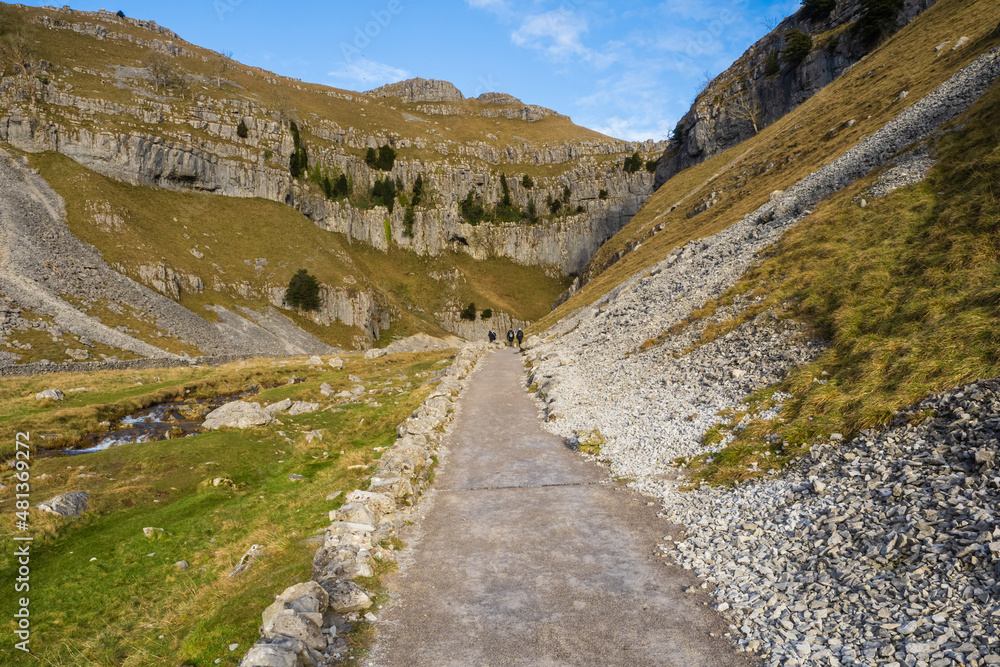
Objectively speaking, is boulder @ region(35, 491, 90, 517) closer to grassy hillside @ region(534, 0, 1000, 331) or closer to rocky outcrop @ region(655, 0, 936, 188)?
grassy hillside @ region(534, 0, 1000, 331)

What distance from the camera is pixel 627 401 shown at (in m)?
23.0

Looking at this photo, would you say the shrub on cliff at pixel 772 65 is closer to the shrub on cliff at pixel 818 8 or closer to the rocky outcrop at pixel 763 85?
the rocky outcrop at pixel 763 85

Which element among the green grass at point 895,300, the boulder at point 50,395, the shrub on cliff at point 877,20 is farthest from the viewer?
the shrub on cliff at point 877,20

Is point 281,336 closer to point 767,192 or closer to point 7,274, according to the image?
point 7,274

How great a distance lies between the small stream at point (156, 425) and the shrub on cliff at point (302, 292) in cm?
6051

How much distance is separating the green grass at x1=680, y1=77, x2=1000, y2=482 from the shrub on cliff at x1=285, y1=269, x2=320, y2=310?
8909cm

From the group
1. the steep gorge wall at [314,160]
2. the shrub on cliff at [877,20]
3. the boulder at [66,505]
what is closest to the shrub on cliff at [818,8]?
the shrub on cliff at [877,20]

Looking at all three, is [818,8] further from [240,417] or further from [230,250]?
[230,250]

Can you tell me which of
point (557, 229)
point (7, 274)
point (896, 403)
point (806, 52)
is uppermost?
point (806, 52)

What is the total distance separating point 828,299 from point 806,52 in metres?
97.2

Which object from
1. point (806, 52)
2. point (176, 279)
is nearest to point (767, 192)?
point (806, 52)

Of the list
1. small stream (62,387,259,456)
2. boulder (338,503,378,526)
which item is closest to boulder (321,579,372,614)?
boulder (338,503,378,526)

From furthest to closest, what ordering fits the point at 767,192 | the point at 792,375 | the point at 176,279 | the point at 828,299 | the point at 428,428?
the point at 176,279 < the point at 767,192 < the point at 428,428 < the point at 828,299 < the point at 792,375

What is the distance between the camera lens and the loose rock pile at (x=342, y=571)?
7.43m
